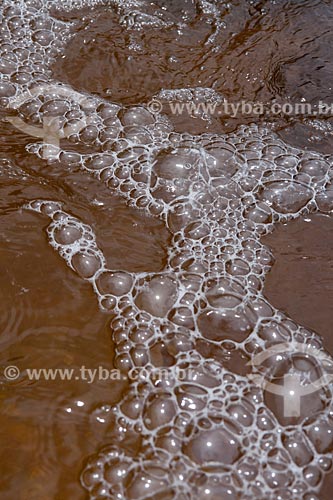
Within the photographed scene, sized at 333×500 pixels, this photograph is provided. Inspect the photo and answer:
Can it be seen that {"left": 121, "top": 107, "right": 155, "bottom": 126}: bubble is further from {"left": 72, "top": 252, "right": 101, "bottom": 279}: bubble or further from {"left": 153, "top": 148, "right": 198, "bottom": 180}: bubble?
{"left": 72, "top": 252, "right": 101, "bottom": 279}: bubble

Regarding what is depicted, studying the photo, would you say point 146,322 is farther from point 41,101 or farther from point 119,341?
point 41,101

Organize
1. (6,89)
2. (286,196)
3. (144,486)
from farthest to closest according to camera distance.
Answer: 1. (6,89)
2. (286,196)
3. (144,486)

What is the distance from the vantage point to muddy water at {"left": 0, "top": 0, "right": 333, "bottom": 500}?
2.60 ft

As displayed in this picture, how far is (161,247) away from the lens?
103 cm

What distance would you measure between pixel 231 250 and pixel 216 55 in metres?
0.60

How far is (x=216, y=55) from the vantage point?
138 centimetres

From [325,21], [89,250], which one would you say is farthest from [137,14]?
[89,250]

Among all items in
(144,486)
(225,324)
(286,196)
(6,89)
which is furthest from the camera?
(6,89)

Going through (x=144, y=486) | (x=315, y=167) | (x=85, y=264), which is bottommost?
(x=144, y=486)

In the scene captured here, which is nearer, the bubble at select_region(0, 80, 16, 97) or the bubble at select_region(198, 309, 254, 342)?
the bubble at select_region(198, 309, 254, 342)

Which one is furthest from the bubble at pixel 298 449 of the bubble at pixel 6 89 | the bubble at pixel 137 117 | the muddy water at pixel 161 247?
the bubble at pixel 6 89

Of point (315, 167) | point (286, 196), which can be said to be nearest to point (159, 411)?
point (286, 196)

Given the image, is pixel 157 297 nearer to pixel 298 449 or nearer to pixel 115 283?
pixel 115 283

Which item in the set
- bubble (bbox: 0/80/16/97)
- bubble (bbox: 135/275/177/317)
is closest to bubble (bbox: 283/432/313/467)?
bubble (bbox: 135/275/177/317)
